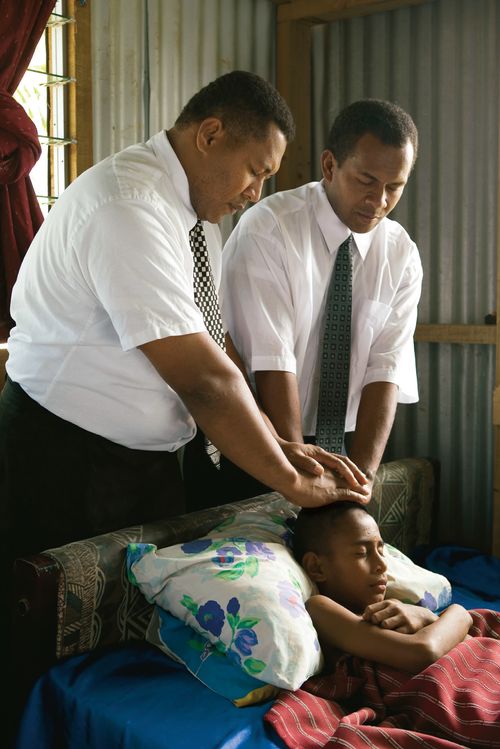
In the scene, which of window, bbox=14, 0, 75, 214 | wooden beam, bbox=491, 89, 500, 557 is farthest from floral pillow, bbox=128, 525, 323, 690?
window, bbox=14, 0, 75, 214

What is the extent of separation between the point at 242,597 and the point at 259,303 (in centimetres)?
82

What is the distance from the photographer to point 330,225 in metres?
2.33

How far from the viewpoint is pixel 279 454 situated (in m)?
1.73

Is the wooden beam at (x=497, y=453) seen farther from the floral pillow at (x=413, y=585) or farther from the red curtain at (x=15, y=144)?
the red curtain at (x=15, y=144)

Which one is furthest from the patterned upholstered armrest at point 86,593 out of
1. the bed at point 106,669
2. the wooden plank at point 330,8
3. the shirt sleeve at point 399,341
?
the wooden plank at point 330,8

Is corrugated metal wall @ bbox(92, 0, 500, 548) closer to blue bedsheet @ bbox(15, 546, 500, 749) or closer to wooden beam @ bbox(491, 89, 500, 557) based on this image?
wooden beam @ bbox(491, 89, 500, 557)

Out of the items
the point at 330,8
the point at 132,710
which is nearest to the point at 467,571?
the point at 132,710

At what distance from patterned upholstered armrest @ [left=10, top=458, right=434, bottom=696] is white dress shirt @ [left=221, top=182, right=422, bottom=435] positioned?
0.48 m

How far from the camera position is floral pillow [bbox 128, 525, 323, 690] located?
5.25 ft

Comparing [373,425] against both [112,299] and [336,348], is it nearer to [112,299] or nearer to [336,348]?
[336,348]

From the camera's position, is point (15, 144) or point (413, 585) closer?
point (413, 585)

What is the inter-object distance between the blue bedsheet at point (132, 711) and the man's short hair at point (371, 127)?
1.35 metres

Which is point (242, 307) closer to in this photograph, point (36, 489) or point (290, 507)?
point (290, 507)

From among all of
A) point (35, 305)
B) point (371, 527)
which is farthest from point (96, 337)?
point (371, 527)
